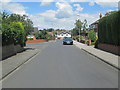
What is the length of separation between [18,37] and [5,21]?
10.9 feet

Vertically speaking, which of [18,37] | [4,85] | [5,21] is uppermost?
[5,21]

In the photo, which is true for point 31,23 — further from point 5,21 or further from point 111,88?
point 111,88

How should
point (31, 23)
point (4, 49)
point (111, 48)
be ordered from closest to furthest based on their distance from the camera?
1. point (4, 49)
2. point (111, 48)
3. point (31, 23)

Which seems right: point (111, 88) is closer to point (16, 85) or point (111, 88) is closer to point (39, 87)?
point (39, 87)

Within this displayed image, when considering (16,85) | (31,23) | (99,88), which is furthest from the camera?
(31,23)

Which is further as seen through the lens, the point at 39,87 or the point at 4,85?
the point at 4,85

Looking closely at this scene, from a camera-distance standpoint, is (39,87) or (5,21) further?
(5,21)

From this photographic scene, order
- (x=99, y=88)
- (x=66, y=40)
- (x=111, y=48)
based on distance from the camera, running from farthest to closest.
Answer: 1. (x=66, y=40)
2. (x=111, y=48)
3. (x=99, y=88)

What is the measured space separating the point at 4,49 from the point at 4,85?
1043cm

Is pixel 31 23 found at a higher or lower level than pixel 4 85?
higher

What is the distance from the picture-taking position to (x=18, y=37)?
926 inches

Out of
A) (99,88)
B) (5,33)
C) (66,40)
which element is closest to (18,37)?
(5,33)

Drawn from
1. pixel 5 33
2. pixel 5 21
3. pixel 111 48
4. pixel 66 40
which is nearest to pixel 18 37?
pixel 5 21

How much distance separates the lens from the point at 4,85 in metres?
7.83
